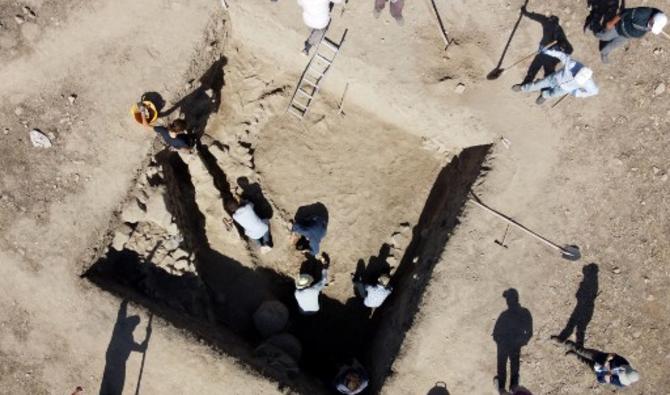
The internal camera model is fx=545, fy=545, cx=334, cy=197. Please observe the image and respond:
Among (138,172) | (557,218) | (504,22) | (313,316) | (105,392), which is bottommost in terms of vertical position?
(105,392)

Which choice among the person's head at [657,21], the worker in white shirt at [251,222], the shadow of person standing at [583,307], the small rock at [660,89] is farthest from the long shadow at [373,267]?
the person's head at [657,21]

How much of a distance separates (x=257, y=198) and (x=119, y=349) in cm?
400

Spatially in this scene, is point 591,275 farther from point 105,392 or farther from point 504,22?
point 105,392

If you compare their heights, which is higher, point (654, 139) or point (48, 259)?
point (654, 139)

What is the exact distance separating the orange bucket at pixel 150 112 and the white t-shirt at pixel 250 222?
2363mm

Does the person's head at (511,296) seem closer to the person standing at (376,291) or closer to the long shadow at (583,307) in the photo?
the long shadow at (583,307)

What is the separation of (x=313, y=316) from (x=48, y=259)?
5.48 meters

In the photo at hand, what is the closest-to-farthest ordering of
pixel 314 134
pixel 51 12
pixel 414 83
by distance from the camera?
pixel 51 12, pixel 414 83, pixel 314 134

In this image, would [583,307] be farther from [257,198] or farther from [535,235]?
[257,198]

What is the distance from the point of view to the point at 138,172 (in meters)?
10.3

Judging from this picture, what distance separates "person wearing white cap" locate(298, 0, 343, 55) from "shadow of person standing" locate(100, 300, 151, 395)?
616cm

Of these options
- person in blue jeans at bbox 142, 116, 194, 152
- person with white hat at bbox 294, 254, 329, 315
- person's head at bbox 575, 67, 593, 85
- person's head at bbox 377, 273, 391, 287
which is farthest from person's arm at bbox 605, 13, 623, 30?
person in blue jeans at bbox 142, 116, 194, 152

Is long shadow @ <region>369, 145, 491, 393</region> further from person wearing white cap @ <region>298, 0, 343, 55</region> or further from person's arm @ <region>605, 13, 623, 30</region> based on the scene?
person wearing white cap @ <region>298, 0, 343, 55</region>

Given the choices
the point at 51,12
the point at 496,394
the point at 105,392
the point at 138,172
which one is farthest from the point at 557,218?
the point at 51,12
